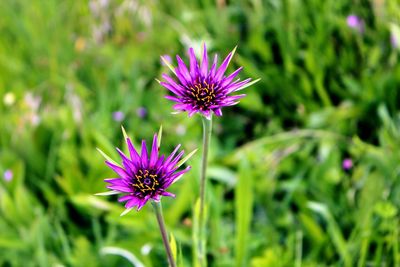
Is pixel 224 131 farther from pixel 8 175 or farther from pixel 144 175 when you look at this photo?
pixel 144 175

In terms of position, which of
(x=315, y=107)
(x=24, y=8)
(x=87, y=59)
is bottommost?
(x=315, y=107)

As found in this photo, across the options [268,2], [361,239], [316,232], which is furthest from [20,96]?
[361,239]

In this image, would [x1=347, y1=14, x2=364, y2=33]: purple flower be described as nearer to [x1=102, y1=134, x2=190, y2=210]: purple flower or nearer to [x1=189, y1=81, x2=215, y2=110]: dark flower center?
[x1=189, y1=81, x2=215, y2=110]: dark flower center

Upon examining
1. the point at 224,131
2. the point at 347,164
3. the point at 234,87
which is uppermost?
the point at 224,131

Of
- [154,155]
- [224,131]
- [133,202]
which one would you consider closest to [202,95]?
[154,155]

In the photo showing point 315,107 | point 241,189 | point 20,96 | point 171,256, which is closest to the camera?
point 171,256

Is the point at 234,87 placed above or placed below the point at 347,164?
below

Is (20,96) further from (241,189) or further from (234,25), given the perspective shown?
(241,189)

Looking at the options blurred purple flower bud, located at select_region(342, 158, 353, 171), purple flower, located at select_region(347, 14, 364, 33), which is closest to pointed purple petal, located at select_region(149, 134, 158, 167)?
blurred purple flower bud, located at select_region(342, 158, 353, 171)
